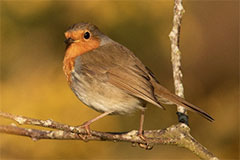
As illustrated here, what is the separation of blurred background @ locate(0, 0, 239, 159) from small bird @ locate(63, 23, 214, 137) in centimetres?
156

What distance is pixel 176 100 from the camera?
11.7 ft

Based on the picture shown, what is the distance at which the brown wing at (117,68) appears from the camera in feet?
12.6

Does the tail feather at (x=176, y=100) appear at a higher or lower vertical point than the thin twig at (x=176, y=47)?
lower

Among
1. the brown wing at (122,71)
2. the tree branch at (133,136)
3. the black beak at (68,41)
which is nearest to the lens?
the tree branch at (133,136)

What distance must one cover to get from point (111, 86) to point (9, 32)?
8.43 ft

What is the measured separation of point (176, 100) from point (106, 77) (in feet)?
2.44

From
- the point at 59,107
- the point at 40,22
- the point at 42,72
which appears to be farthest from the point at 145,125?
the point at 40,22

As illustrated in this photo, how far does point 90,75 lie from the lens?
13.2 ft

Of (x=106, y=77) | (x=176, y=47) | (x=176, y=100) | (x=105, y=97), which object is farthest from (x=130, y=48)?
(x=176, y=100)

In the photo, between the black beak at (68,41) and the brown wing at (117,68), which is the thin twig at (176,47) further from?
the black beak at (68,41)

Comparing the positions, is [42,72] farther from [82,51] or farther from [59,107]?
[82,51]

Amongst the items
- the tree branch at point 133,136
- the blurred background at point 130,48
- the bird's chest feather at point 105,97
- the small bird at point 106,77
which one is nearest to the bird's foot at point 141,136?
the tree branch at point 133,136

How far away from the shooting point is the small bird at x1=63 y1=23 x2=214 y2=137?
3850 millimetres

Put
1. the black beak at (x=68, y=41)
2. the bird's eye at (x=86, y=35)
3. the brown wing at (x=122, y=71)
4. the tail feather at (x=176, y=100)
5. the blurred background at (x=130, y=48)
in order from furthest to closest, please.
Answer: the blurred background at (x=130, y=48) → the bird's eye at (x=86, y=35) → the black beak at (x=68, y=41) → the brown wing at (x=122, y=71) → the tail feather at (x=176, y=100)
